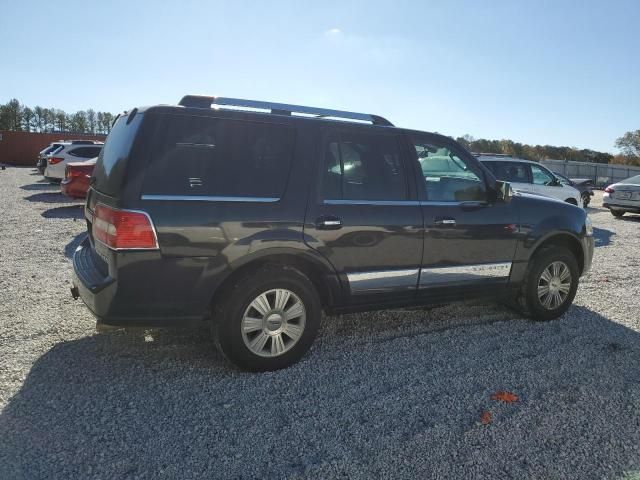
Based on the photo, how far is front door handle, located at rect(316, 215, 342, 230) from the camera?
3.75m

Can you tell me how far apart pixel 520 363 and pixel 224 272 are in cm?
250

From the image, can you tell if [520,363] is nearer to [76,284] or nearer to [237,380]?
[237,380]

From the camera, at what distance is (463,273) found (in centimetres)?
454

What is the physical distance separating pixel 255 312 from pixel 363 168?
4.78 feet

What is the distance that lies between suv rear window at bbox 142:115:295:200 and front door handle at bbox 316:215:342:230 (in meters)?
0.36

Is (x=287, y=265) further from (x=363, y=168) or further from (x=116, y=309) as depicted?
(x=116, y=309)

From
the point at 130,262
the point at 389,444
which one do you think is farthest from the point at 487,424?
the point at 130,262

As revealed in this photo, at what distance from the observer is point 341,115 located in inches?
165

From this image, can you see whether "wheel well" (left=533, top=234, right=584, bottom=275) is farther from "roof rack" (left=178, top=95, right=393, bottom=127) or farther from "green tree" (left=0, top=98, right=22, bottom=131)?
"green tree" (left=0, top=98, right=22, bottom=131)

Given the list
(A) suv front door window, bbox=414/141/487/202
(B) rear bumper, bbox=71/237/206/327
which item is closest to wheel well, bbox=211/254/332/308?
(B) rear bumper, bbox=71/237/206/327

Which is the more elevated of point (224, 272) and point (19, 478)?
point (224, 272)

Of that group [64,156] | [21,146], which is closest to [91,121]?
[21,146]

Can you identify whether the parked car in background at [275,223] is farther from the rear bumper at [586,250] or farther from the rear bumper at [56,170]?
the rear bumper at [56,170]

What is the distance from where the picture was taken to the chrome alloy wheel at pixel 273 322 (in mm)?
3613
